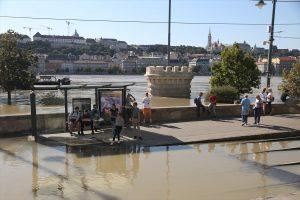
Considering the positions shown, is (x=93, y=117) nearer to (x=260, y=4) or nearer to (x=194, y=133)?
(x=194, y=133)

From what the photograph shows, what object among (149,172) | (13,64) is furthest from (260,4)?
(13,64)

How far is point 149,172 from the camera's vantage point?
39.1 feet

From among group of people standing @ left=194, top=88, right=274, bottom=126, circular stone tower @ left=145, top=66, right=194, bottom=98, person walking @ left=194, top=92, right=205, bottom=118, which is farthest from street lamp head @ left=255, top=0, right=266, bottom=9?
circular stone tower @ left=145, top=66, right=194, bottom=98

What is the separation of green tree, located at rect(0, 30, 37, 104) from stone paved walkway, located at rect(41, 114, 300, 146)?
59.8ft

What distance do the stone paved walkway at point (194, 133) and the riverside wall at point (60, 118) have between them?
3.20 ft

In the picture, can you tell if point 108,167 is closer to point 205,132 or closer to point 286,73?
point 205,132

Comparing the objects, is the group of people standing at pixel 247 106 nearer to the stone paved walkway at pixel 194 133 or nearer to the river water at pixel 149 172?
the stone paved walkway at pixel 194 133

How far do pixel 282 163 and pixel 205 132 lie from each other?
4.78 meters

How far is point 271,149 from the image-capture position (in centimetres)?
1538

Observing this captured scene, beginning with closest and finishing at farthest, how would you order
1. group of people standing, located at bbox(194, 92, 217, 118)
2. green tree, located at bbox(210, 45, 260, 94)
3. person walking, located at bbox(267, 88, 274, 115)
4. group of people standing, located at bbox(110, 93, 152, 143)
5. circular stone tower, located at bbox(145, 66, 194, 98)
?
1. group of people standing, located at bbox(110, 93, 152, 143)
2. group of people standing, located at bbox(194, 92, 217, 118)
3. person walking, located at bbox(267, 88, 274, 115)
4. green tree, located at bbox(210, 45, 260, 94)
5. circular stone tower, located at bbox(145, 66, 194, 98)

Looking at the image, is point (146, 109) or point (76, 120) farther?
point (146, 109)

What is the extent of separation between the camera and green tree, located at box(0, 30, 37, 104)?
3397cm

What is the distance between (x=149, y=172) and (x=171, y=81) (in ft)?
110

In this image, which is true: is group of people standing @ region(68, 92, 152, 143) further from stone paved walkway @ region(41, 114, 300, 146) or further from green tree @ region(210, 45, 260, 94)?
green tree @ region(210, 45, 260, 94)
